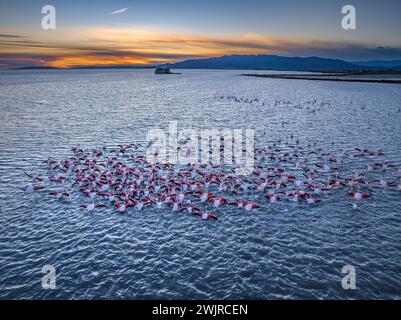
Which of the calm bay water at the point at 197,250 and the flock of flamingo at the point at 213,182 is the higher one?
the flock of flamingo at the point at 213,182

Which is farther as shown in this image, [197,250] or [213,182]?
[213,182]

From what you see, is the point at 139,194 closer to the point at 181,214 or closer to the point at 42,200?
the point at 181,214

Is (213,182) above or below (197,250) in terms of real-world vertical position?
above

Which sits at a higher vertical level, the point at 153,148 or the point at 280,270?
the point at 153,148

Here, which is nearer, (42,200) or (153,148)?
(42,200)

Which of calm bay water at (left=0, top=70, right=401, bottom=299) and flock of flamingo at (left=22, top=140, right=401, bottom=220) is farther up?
flock of flamingo at (left=22, top=140, right=401, bottom=220)

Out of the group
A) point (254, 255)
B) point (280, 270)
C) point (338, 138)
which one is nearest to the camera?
point (280, 270)
